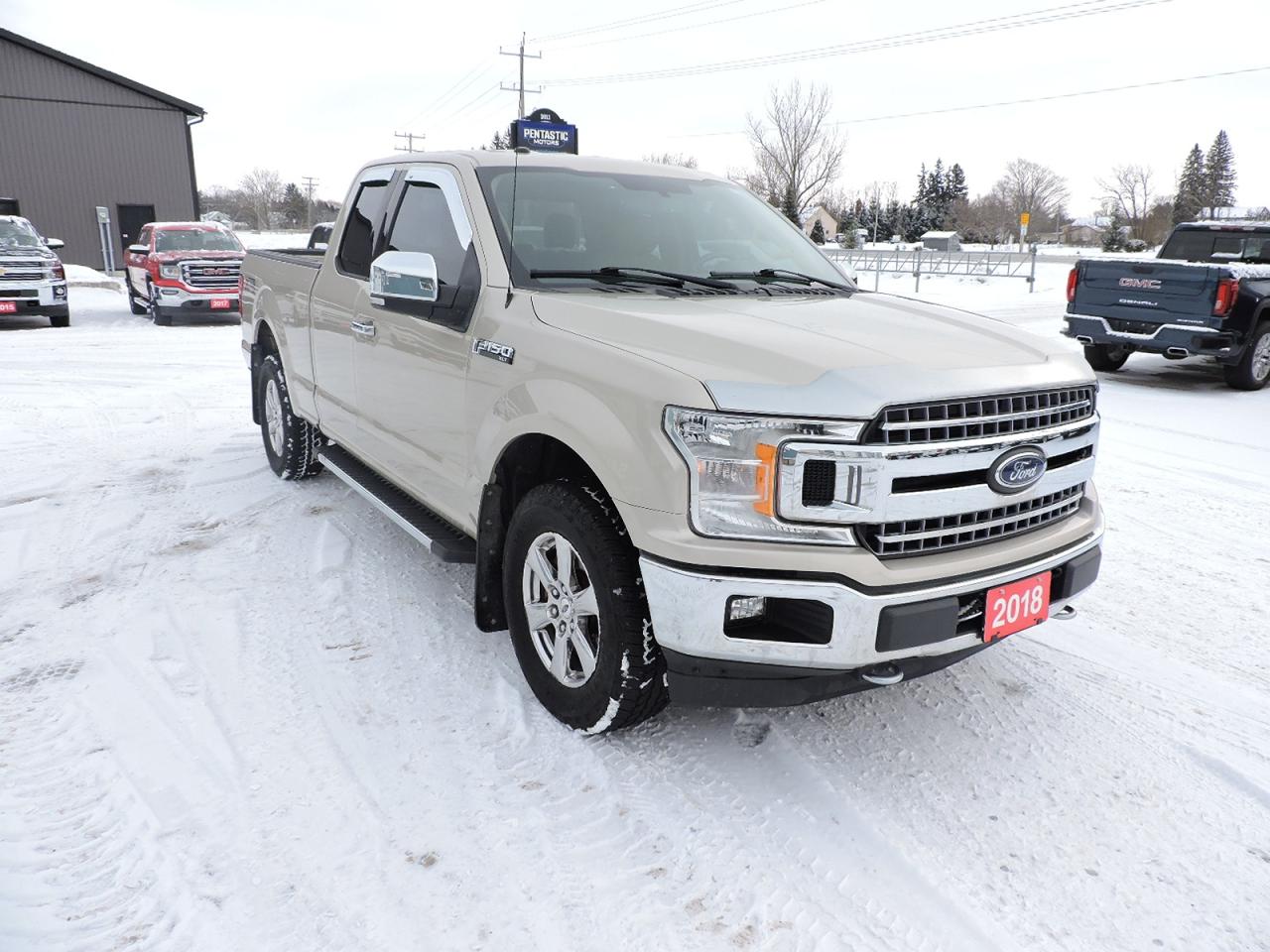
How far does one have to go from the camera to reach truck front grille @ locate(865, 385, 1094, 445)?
2.45 meters

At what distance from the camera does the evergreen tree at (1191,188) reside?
71438 millimetres

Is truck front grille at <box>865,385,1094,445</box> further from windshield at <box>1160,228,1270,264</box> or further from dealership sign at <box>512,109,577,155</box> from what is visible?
dealership sign at <box>512,109,577,155</box>

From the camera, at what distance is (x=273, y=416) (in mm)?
6156

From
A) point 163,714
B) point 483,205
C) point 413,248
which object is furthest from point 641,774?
point 413,248

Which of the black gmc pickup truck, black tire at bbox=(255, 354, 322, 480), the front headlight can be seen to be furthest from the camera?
the black gmc pickup truck

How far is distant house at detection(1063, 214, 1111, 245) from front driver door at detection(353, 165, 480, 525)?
9689cm

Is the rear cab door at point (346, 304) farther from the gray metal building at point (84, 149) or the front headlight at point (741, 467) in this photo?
the gray metal building at point (84, 149)

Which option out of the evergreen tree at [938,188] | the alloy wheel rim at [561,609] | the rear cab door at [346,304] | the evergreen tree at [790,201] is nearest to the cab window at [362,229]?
the rear cab door at [346,304]

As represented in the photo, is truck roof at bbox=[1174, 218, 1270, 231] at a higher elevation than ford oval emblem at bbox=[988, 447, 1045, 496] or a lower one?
higher

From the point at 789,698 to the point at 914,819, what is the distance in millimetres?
575

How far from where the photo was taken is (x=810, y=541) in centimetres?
246

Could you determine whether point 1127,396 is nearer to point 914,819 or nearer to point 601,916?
point 914,819

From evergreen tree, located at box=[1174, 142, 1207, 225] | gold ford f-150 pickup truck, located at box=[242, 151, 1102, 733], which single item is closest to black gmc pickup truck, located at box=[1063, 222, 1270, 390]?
gold ford f-150 pickup truck, located at box=[242, 151, 1102, 733]

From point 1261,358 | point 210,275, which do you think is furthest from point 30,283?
point 1261,358
